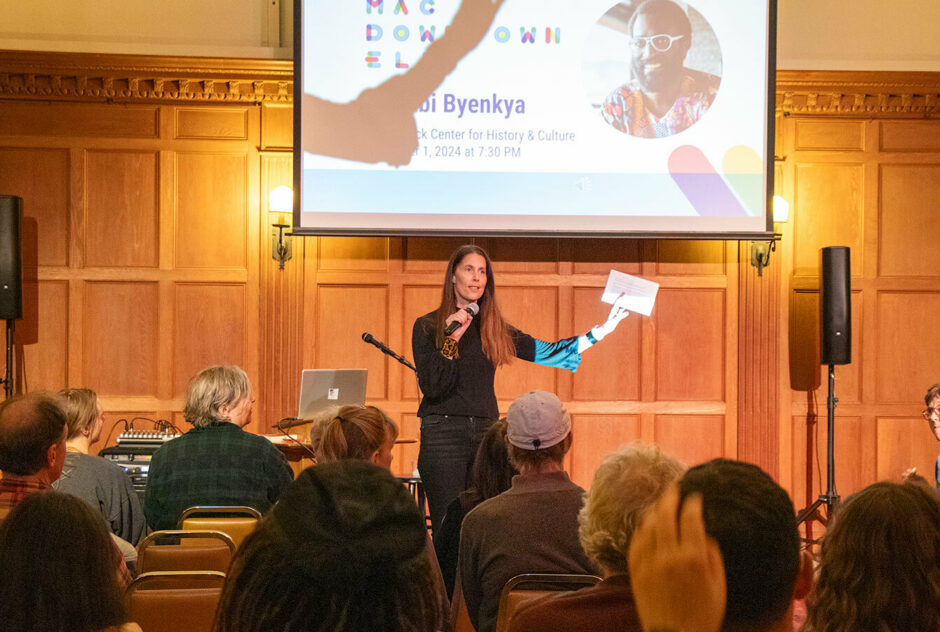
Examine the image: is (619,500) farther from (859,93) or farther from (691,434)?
(859,93)

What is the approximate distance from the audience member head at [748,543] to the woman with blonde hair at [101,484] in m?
2.70

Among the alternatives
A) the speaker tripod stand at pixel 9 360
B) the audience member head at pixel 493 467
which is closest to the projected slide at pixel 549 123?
the speaker tripod stand at pixel 9 360

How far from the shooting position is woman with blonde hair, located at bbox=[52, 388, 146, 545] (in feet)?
10.3

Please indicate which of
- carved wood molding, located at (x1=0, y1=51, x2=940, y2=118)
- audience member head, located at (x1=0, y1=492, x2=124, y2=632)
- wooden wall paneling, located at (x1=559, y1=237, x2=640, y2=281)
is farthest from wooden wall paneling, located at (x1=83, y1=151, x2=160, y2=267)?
audience member head, located at (x1=0, y1=492, x2=124, y2=632)

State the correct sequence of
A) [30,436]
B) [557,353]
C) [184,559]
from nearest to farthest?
1. [184,559]
2. [30,436]
3. [557,353]

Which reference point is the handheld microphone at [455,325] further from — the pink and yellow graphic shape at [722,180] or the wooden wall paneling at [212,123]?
the wooden wall paneling at [212,123]

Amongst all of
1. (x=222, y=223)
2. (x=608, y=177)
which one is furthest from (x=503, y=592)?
(x=222, y=223)

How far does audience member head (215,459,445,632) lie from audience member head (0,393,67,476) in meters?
1.84

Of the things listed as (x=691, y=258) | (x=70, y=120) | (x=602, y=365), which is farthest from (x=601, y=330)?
(x=70, y=120)

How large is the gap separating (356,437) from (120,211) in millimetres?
3970

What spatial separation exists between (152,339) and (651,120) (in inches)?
143

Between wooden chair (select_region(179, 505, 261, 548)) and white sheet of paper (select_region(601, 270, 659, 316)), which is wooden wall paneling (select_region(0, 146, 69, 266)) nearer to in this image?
white sheet of paper (select_region(601, 270, 659, 316))

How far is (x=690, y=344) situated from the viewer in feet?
20.4

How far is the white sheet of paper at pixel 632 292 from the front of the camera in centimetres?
506
